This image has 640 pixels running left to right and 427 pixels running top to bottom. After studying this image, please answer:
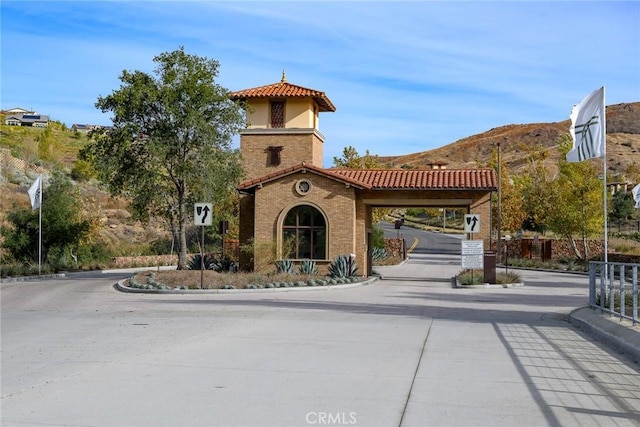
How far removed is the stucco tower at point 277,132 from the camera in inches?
1535

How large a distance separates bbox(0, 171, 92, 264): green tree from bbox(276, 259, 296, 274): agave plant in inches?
536

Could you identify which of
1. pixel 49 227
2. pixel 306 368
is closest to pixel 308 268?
pixel 49 227

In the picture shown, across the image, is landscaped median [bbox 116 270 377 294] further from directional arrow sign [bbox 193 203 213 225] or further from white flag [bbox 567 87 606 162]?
white flag [bbox 567 87 606 162]

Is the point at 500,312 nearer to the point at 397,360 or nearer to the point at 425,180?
the point at 397,360

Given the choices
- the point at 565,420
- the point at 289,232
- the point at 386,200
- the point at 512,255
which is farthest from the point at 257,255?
the point at 512,255

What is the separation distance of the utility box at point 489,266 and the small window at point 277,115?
13.3m

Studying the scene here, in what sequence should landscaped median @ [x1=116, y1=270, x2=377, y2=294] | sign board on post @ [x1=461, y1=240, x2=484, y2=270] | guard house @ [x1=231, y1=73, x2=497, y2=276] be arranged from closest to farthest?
landscaped median @ [x1=116, y1=270, x2=377, y2=294] < sign board on post @ [x1=461, y1=240, x2=484, y2=270] < guard house @ [x1=231, y1=73, x2=497, y2=276]

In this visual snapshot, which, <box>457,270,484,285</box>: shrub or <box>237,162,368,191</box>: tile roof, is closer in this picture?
<box>457,270,484,285</box>: shrub

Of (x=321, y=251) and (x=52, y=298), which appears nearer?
(x=52, y=298)

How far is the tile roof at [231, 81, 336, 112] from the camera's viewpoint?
38750 millimetres

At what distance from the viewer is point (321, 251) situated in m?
33.9

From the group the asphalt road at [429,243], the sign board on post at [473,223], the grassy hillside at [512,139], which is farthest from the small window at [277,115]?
the grassy hillside at [512,139]

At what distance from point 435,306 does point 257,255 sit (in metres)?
13.1

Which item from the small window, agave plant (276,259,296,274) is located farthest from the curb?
the small window
